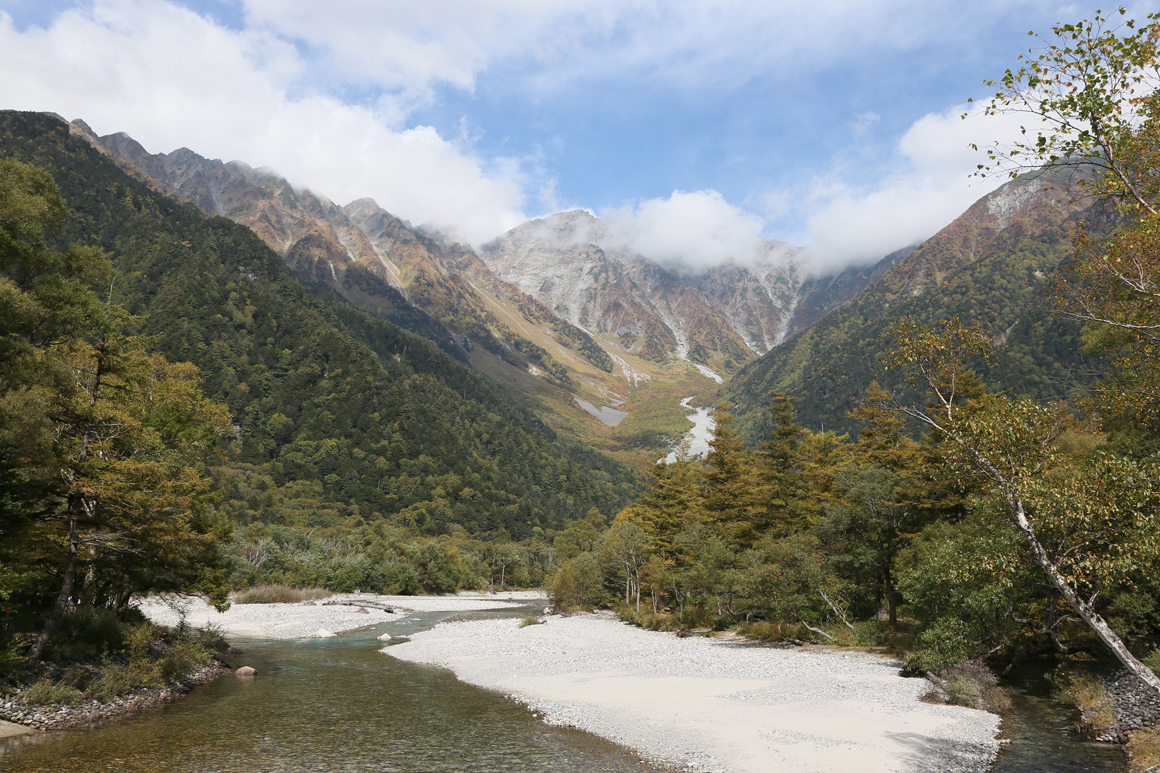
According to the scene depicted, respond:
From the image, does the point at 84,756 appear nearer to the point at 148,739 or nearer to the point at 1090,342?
the point at 148,739

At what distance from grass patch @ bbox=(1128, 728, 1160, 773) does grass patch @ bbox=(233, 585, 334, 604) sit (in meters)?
83.4

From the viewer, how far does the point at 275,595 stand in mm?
78188

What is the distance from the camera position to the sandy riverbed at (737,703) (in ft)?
56.3

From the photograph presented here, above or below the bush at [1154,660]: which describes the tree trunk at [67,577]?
above

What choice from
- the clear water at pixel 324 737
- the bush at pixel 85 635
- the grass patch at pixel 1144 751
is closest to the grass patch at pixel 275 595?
the clear water at pixel 324 737

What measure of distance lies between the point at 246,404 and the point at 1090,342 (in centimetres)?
18454

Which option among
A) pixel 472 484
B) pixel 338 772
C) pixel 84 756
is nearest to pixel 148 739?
pixel 84 756

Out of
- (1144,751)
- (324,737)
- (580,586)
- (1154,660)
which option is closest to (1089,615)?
(1144,751)

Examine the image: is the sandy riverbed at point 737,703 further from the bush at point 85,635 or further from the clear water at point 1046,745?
the bush at point 85,635

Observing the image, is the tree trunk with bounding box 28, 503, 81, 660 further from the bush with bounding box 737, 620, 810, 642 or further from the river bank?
the bush with bounding box 737, 620, 810, 642

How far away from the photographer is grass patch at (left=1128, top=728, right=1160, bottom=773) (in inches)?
587

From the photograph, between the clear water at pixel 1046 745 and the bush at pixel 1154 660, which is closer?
the clear water at pixel 1046 745

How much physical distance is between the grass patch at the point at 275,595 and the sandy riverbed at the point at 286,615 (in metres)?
2.76

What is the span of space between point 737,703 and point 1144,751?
12.2 meters
